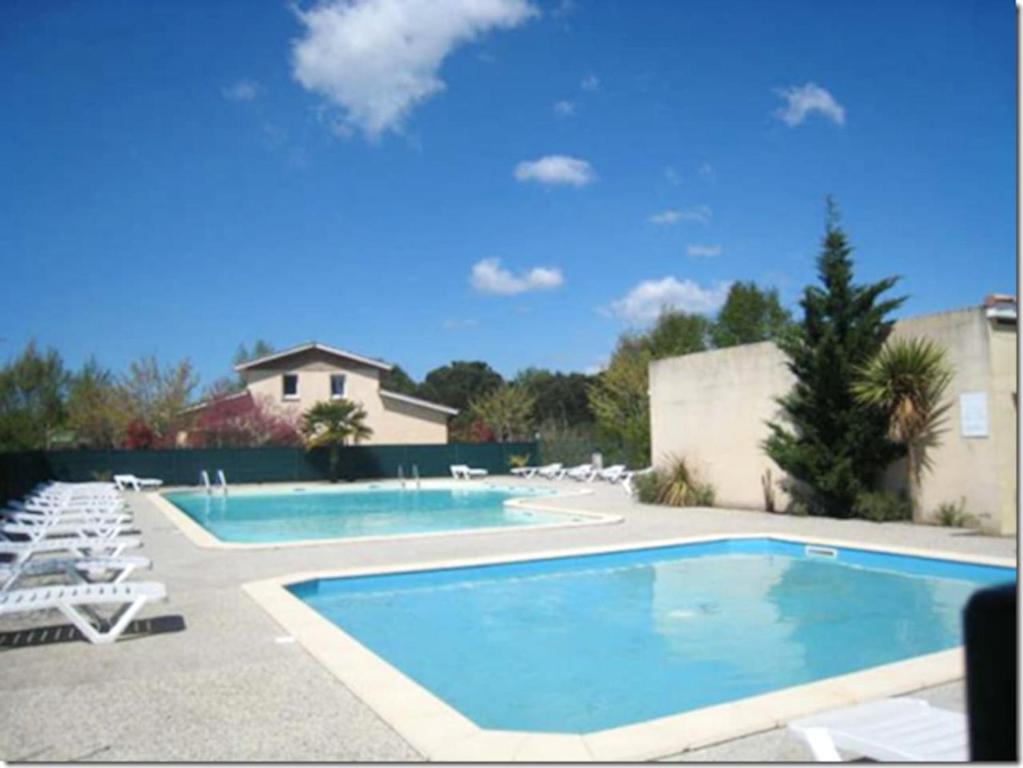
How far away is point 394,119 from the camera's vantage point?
8922mm

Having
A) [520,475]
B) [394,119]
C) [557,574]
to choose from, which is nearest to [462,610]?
[557,574]

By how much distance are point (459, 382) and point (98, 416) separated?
34015 millimetres

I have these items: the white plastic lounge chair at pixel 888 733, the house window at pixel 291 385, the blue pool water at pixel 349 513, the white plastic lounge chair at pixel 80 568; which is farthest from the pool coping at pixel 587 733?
the house window at pixel 291 385

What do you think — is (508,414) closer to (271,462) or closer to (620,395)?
(620,395)

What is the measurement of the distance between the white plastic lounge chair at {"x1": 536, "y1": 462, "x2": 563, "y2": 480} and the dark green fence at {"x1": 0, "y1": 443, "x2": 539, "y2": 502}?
8.29ft

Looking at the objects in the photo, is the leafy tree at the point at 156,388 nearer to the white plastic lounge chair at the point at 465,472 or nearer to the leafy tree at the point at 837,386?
the white plastic lounge chair at the point at 465,472

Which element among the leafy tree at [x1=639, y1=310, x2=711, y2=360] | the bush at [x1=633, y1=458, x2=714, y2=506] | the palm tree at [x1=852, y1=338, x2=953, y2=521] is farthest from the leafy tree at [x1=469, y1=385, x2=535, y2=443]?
the palm tree at [x1=852, y1=338, x2=953, y2=521]

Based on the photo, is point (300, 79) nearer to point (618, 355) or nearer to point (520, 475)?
point (520, 475)

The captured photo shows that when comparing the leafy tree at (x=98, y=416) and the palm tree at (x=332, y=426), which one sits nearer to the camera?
the palm tree at (x=332, y=426)

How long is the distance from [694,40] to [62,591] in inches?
288

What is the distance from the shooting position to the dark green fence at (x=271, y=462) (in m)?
26.5

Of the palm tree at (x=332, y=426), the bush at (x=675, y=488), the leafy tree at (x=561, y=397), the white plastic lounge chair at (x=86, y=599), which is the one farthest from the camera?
the leafy tree at (x=561, y=397)

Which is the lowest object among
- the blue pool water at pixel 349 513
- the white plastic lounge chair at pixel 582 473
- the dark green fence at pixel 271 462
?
the blue pool water at pixel 349 513

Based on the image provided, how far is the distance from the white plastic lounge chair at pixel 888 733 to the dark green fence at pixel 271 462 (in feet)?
73.4
